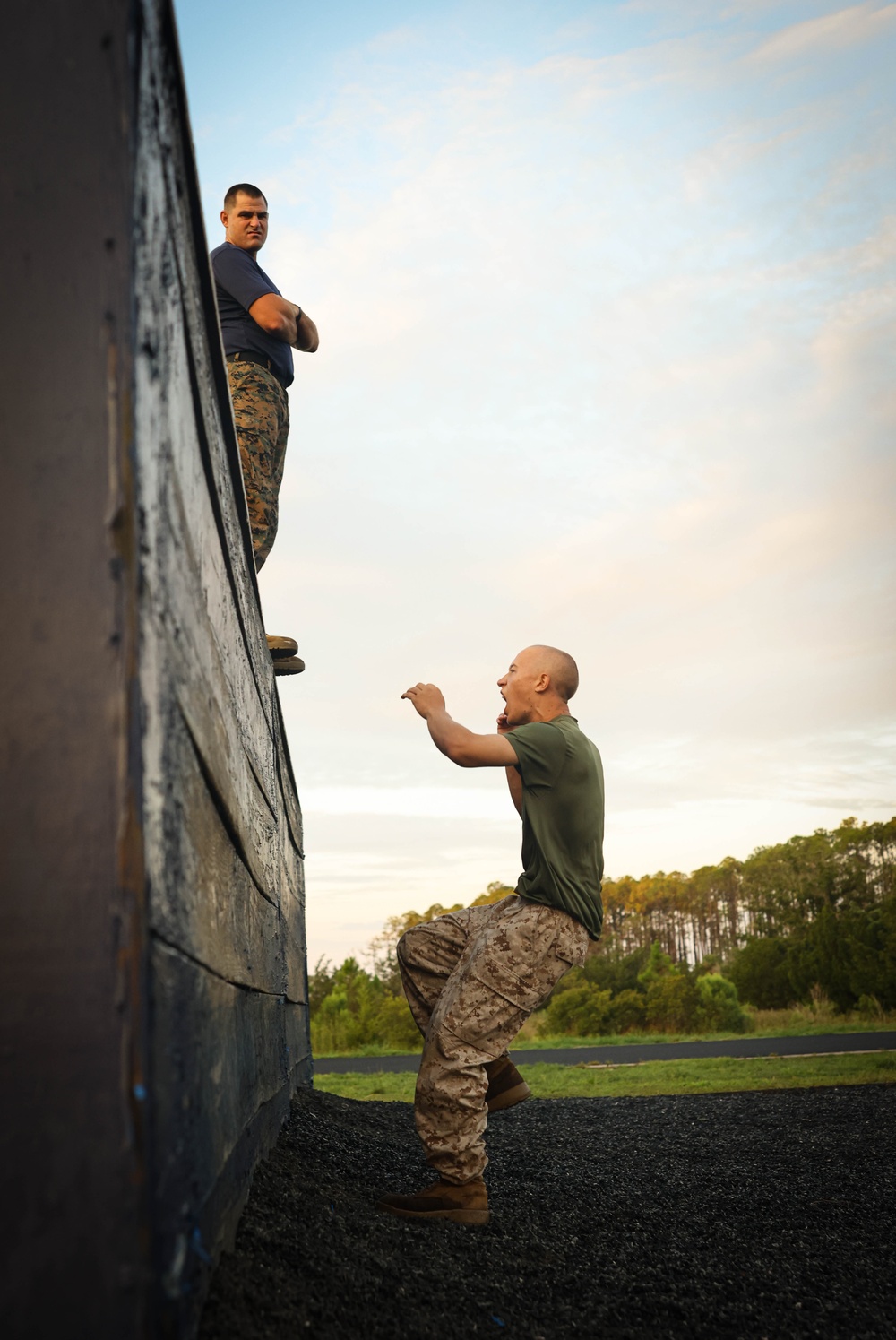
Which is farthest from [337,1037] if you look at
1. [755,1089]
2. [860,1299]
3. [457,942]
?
[860,1299]

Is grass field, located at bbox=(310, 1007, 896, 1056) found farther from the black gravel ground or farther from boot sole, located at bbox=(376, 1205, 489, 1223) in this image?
boot sole, located at bbox=(376, 1205, 489, 1223)

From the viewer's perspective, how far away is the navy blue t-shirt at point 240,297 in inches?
159

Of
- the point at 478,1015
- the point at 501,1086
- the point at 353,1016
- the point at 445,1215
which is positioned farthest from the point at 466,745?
the point at 353,1016

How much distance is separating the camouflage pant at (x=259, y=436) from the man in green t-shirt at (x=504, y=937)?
1.10 m

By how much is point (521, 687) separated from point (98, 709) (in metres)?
2.89

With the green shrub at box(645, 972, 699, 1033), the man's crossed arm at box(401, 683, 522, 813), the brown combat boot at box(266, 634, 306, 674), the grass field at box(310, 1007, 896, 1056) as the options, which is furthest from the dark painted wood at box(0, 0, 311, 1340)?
the green shrub at box(645, 972, 699, 1033)

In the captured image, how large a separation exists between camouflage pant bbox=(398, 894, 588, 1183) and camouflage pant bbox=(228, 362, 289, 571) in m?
1.78

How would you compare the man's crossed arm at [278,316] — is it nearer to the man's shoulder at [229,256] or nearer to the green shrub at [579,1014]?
the man's shoulder at [229,256]

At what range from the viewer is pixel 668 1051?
41.2 feet

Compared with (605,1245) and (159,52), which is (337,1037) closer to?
(605,1245)

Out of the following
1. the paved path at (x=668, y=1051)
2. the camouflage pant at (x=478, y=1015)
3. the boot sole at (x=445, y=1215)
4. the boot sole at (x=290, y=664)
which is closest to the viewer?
the boot sole at (x=445, y=1215)

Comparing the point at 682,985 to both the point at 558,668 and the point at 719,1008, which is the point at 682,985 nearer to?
the point at 719,1008

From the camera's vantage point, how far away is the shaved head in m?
3.82

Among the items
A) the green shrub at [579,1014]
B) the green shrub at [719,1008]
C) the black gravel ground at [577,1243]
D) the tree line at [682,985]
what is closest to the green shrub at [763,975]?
the tree line at [682,985]
